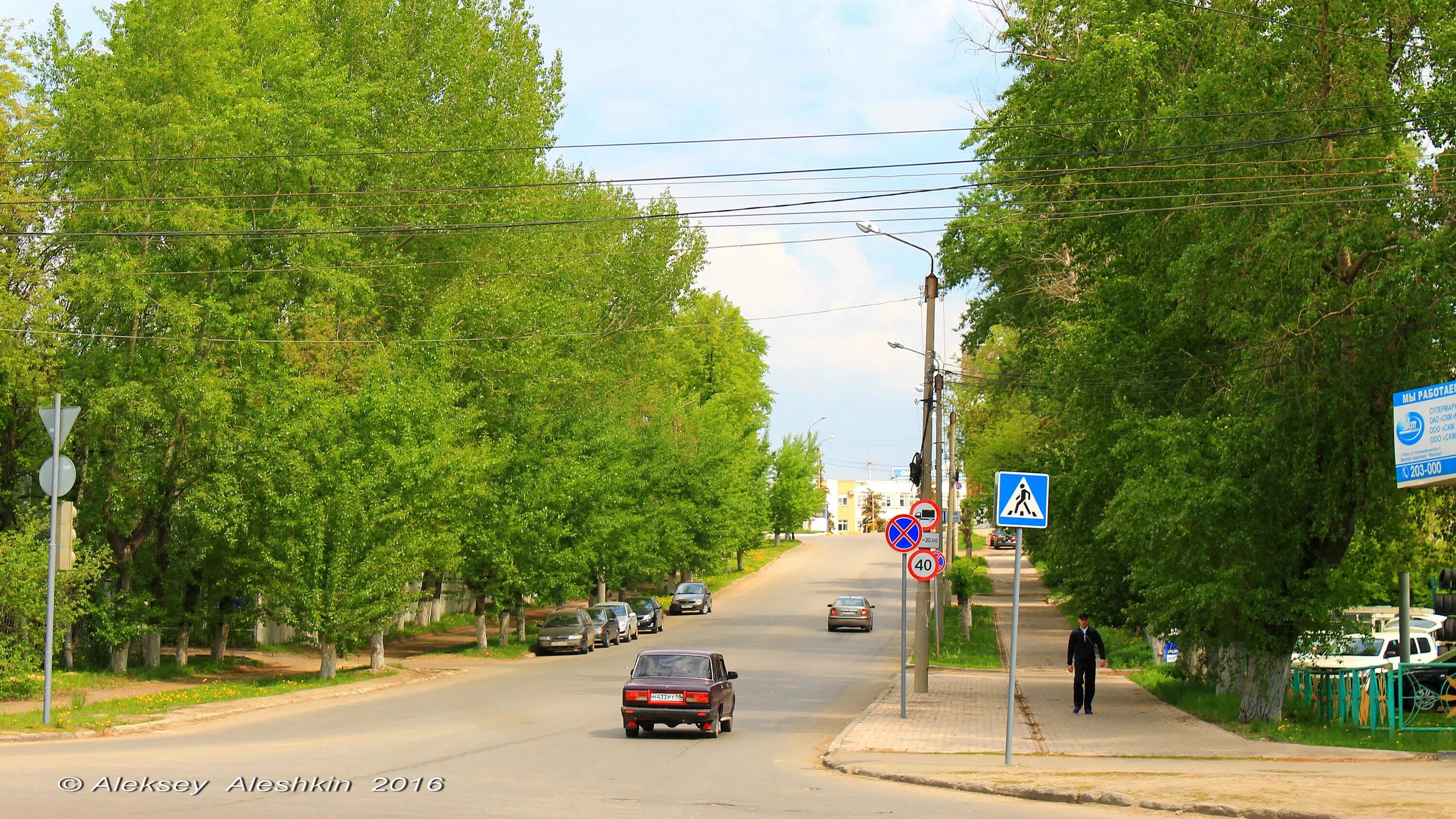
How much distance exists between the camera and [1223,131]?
760 inches

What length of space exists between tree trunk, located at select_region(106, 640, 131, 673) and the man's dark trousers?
71.8ft

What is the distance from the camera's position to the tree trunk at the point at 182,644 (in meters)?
31.7

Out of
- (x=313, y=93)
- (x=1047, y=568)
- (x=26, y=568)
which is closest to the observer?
(x=26, y=568)

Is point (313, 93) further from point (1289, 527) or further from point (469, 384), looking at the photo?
point (1289, 527)

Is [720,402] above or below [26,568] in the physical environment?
above

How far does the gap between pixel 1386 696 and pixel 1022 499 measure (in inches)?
276

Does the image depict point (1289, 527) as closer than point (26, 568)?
Yes

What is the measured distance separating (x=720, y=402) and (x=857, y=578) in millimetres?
17675

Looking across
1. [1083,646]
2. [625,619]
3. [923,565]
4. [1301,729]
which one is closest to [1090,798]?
[1301,729]

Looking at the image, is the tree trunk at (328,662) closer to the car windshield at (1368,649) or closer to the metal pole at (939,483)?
the metal pole at (939,483)

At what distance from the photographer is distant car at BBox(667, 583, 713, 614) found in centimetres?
6019

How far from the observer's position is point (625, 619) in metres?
46.6

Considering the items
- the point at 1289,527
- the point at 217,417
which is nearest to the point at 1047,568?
the point at 1289,527

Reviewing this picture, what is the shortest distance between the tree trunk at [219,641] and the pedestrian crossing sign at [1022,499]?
2442cm
